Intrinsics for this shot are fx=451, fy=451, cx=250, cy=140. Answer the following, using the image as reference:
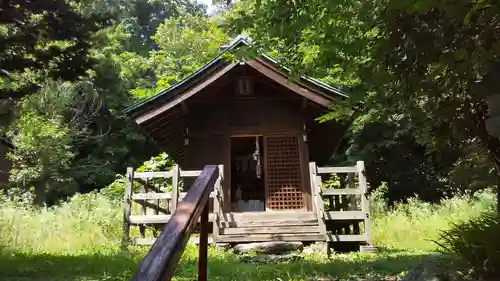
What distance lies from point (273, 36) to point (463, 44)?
1.80 meters

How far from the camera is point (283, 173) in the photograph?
35.7 ft

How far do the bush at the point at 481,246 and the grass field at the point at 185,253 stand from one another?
0.27 meters

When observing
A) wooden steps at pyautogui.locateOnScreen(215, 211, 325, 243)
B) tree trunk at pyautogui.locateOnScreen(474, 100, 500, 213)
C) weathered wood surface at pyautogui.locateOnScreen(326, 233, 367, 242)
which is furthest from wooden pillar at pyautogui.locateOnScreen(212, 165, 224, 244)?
tree trunk at pyautogui.locateOnScreen(474, 100, 500, 213)

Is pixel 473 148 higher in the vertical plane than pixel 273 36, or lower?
lower

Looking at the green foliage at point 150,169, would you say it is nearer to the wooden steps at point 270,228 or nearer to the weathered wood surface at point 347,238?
the wooden steps at point 270,228

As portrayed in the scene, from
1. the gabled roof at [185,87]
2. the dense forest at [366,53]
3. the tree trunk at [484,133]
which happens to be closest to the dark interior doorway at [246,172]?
the gabled roof at [185,87]

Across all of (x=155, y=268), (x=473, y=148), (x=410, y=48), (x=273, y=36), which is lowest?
(x=155, y=268)

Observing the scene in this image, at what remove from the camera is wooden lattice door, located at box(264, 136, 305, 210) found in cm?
1067

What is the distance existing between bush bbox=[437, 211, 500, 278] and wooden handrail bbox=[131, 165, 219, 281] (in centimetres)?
203

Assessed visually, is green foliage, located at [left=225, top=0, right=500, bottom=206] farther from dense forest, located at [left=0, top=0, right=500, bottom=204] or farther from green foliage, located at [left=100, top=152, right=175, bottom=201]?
green foliage, located at [left=100, top=152, right=175, bottom=201]

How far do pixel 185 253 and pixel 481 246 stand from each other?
17.6 feet

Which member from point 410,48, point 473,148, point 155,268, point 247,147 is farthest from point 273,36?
point 247,147

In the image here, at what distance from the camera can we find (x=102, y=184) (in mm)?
25359

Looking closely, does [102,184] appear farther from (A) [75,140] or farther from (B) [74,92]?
(B) [74,92]
